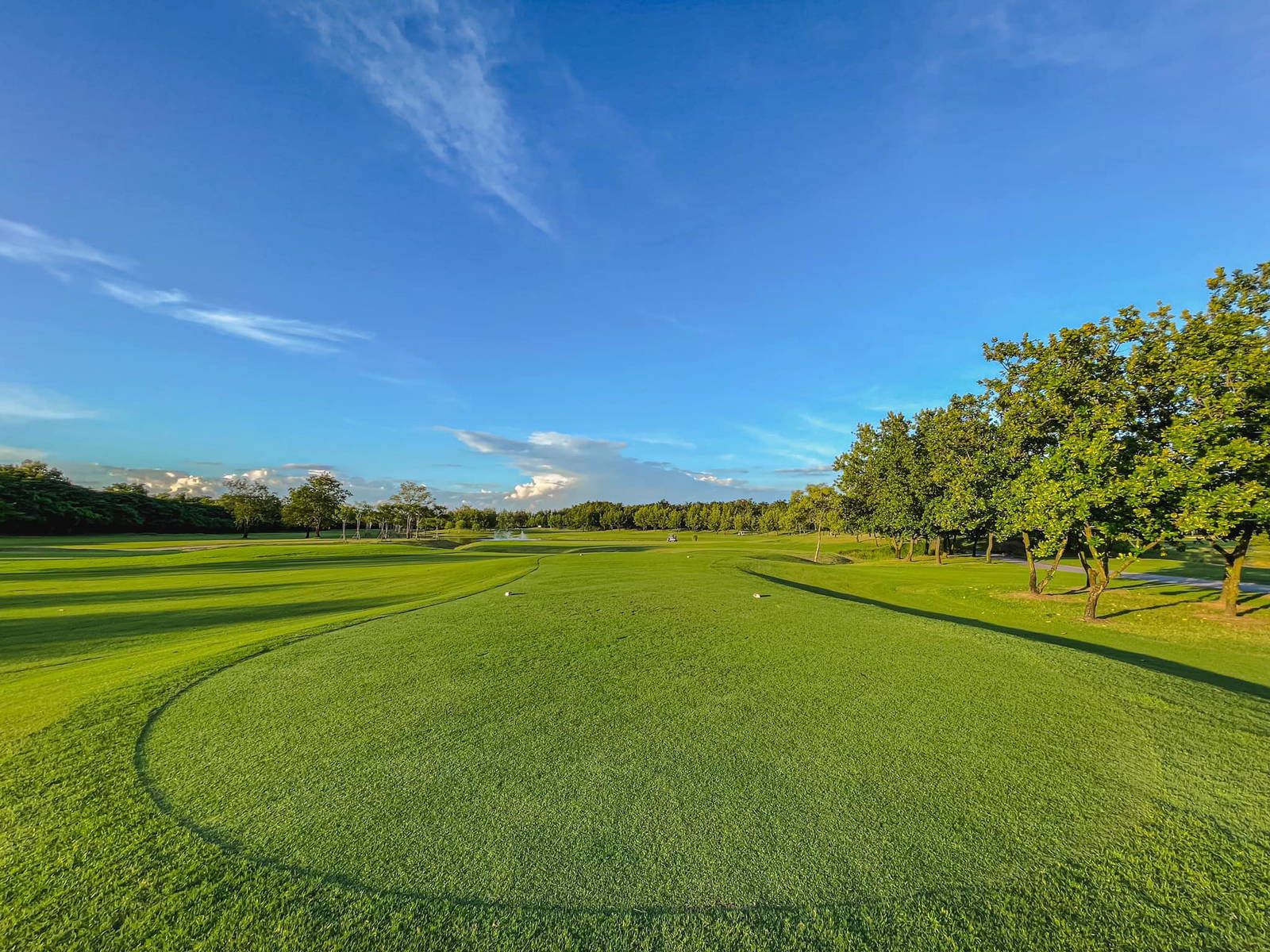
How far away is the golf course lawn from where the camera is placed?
9.47 ft

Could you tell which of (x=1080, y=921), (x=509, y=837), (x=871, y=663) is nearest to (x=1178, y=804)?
(x=1080, y=921)

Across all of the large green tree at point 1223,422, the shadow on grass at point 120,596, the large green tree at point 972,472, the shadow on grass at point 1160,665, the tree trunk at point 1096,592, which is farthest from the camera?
the large green tree at point 972,472

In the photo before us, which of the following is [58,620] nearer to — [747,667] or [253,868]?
[253,868]

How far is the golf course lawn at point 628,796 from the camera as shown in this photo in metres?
2.89

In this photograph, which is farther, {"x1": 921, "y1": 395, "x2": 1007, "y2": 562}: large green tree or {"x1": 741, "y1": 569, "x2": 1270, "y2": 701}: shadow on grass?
{"x1": 921, "y1": 395, "x2": 1007, "y2": 562}: large green tree

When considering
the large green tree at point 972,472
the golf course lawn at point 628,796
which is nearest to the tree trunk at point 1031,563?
the large green tree at point 972,472

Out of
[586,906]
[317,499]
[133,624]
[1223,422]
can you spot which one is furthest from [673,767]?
[317,499]

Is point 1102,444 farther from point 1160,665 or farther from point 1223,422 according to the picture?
point 1160,665

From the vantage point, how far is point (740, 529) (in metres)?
127

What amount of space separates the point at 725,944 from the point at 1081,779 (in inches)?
157

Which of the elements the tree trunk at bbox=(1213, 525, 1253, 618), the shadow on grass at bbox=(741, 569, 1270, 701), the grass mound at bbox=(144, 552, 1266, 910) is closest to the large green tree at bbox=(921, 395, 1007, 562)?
the tree trunk at bbox=(1213, 525, 1253, 618)

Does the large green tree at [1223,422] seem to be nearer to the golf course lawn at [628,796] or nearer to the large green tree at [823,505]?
the golf course lawn at [628,796]

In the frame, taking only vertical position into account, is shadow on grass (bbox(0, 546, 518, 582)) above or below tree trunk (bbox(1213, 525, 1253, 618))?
below

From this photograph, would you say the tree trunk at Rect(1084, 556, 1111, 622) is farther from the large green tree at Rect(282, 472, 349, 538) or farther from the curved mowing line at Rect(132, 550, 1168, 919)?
the large green tree at Rect(282, 472, 349, 538)
